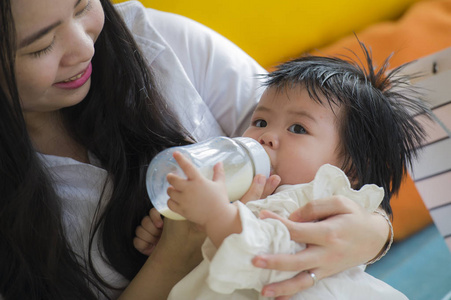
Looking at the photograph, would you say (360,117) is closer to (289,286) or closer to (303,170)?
(303,170)

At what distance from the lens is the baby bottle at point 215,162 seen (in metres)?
0.82

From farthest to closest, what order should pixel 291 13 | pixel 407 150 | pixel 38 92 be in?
pixel 291 13 < pixel 407 150 < pixel 38 92

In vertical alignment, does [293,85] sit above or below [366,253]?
above

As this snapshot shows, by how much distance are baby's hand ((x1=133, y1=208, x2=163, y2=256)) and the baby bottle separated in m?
0.18

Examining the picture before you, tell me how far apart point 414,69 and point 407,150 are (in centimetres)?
53

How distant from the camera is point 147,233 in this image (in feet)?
3.36

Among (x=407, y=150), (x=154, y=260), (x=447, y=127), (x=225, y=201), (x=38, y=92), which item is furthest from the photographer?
(x=447, y=127)

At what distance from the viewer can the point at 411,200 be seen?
1.58 m

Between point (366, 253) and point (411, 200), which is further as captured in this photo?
point (411, 200)

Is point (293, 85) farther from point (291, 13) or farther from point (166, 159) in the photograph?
point (291, 13)

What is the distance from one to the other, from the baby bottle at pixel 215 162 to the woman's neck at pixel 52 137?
0.28m

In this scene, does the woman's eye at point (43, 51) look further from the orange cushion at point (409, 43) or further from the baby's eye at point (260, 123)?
the orange cushion at point (409, 43)

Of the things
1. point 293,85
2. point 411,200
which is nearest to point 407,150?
point 293,85

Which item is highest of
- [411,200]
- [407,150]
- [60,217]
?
[407,150]
